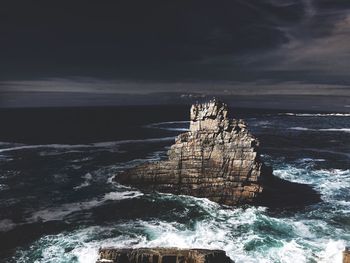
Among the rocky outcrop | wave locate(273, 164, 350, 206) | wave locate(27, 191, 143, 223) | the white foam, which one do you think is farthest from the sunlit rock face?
the rocky outcrop

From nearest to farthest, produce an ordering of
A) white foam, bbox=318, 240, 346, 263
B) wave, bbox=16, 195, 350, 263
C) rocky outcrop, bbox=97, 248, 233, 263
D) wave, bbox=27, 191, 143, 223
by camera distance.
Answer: rocky outcrop, bbox=97, 248, 233, 263 → white foam, bbox=318, 240, 346, 263 → wave, bbox=16, 195, 350, 263 → wave, bbox=27, 191, 143, 223

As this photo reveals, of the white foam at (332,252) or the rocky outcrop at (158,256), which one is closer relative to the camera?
the rocky outcrop at (158,256)

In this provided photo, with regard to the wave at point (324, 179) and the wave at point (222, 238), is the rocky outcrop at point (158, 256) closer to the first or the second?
the wave at point (222, 238)

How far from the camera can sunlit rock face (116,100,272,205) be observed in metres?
45.5

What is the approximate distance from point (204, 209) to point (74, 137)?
249 ft

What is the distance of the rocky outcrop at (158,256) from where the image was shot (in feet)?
75.6

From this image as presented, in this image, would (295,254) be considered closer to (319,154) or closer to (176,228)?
(176,228)

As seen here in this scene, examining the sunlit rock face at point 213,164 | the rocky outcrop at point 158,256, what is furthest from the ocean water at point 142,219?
the rocky outcrop at point 158,256

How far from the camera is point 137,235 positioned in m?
37.0

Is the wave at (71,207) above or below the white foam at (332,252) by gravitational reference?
below

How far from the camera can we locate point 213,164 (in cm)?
4741

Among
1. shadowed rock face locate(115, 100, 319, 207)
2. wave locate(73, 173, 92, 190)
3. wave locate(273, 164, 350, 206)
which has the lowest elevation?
wave locate(73, 173, 92, 190)

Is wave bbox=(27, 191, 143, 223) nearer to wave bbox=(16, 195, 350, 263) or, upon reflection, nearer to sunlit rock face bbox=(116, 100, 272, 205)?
sunlit rock face bbox=(116, 100, 272, 205)

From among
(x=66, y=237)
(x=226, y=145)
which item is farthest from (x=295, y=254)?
(x=66, y=237)
